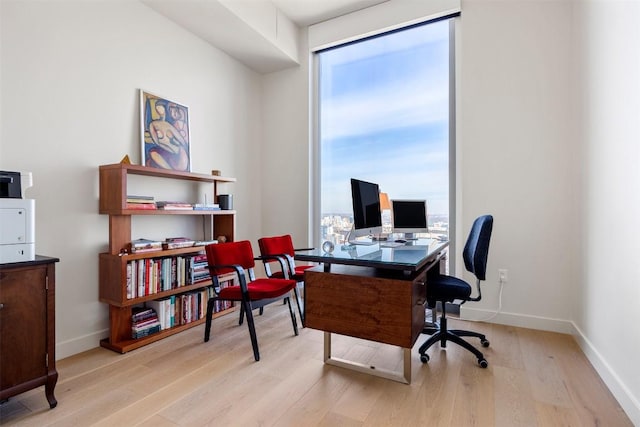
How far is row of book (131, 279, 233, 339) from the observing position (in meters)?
2.49

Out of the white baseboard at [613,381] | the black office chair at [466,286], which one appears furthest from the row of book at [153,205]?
the white baseboard at [613,381]

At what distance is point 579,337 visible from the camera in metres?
2.45

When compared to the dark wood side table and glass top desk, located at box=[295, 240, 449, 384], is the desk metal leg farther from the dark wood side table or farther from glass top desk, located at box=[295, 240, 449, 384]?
the dark wood side table

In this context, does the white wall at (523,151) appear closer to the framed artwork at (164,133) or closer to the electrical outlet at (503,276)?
the electrical outlet at (503,276)

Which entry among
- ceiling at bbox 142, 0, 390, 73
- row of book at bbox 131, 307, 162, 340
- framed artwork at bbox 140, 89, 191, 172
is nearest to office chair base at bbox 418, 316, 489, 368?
row of book at bbox 131, 307, 162, 340

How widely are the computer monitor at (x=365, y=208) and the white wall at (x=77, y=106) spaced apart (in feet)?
6.25

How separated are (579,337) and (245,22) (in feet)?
13.6

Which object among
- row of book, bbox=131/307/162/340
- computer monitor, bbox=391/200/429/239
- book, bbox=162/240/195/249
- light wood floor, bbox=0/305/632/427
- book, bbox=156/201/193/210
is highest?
book, bbox=156/201/193/210

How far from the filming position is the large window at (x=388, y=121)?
10.7ft

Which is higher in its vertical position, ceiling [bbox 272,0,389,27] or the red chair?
ceiling [bbox 272,0,389,27]

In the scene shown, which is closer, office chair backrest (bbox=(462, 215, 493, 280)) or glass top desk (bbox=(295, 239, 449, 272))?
glass top desk (bbox=(295, 239, 449, 272))

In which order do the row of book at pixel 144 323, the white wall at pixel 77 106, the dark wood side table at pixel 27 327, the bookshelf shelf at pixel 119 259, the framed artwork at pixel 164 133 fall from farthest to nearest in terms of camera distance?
1. the framed artwork at pixel 164 133
2. the row of book at pixel 144 323
3. the bookshelf shelf at pixel 119 259
4. the white wall at pixel 77 106
5. the dark wood side table at pixel 27 327

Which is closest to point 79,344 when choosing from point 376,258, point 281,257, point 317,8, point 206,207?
point 206,207

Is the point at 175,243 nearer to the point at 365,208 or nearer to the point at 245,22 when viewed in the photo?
the point at 365,208
